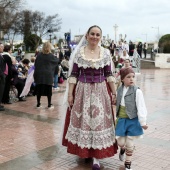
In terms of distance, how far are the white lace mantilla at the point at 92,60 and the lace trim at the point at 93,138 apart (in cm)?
89

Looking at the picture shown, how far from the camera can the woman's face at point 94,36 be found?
4.47 metres

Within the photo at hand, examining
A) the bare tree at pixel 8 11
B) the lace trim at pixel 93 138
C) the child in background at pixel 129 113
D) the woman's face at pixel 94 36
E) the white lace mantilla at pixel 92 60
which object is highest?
the bare tree at pixel 8 11

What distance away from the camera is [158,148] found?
210 inches

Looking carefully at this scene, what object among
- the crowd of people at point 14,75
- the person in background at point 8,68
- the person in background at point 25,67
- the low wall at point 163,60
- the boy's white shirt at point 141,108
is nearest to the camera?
the boy's white shirt at point 141,108

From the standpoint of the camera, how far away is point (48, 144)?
5523 mm

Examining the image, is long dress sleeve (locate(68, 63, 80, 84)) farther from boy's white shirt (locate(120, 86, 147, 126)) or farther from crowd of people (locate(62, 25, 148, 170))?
boy's white shirt (locate(120, 86, 147, 126))

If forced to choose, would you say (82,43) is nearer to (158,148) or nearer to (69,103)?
(69,103)

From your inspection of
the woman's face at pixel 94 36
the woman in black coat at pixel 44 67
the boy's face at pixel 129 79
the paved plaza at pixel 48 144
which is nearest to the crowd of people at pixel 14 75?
the woman in black coat at pixel 44 67

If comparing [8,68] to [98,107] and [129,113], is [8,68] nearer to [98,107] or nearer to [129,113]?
[98,107]

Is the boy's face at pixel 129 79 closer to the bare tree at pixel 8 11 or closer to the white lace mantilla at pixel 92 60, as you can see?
the white lace mantilla at pixel 92 60

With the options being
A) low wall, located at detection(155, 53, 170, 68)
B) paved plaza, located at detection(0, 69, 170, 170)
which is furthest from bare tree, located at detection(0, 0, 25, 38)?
paved plaza, located at detection(0, 69, 170, 170)

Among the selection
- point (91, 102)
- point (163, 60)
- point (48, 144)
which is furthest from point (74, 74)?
point (163, 60)

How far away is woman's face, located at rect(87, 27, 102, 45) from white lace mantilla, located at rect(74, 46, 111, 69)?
7.1 inches

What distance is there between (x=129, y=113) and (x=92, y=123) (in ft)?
1.76
